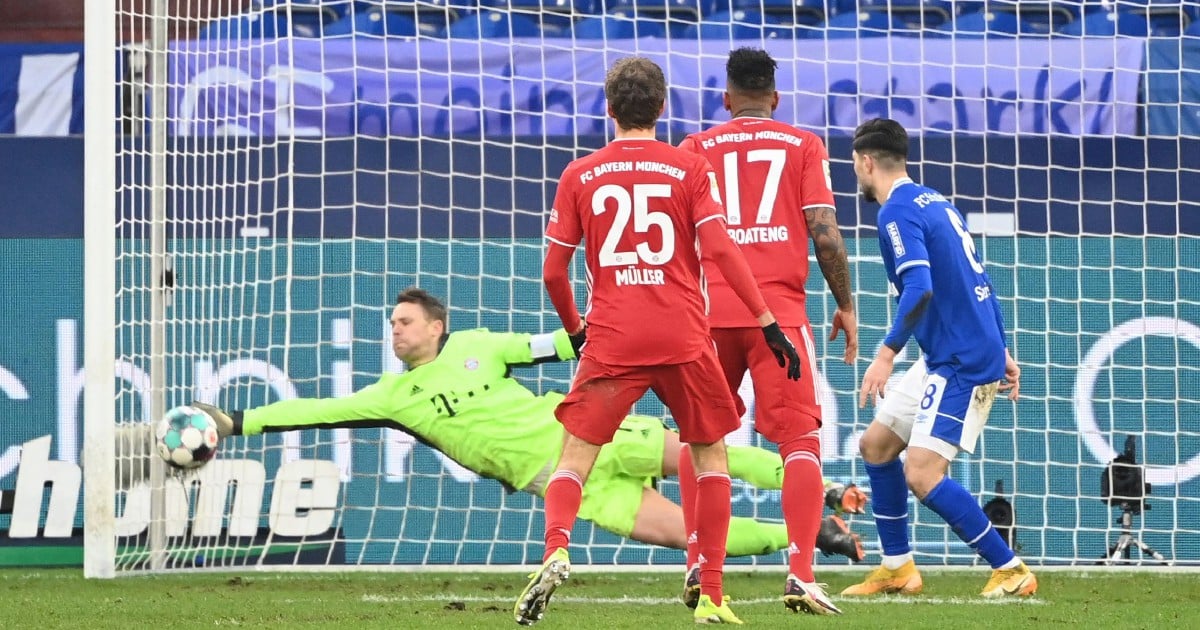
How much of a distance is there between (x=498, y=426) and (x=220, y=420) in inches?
46.7

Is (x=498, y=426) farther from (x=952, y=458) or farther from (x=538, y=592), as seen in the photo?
(x=538, y=592)

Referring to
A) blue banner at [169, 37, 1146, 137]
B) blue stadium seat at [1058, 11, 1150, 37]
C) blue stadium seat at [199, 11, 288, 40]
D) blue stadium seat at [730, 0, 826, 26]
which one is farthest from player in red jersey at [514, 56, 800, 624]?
blue stadium seat at [1058, 11, 1150, 37]

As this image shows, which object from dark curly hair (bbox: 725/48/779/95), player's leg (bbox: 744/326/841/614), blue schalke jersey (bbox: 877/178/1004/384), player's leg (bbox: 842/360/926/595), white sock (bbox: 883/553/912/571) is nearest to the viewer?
player's leg (bbox: 744/326/841/614)

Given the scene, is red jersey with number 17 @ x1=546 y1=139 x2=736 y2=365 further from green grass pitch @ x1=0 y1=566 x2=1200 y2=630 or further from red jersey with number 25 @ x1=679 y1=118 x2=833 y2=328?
green grass pitch @ x1=0 y1=566 x2=1200 y2=630

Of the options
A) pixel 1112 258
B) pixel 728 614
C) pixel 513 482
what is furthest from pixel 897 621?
pixel 1112 258

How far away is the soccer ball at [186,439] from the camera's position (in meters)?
6.71

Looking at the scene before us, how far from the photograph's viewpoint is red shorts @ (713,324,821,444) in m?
5.20

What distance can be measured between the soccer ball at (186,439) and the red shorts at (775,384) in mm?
Result: 2504

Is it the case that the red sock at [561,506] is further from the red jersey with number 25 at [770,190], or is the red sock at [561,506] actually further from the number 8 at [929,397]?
the number 8 at [929,397]

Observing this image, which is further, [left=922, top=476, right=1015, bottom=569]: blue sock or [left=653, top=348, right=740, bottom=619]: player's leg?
[left=922, top=476, right=1015, bottom=569]: blue sock

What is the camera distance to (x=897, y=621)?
4.95 metres

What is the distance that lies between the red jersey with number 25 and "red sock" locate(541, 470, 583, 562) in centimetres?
90

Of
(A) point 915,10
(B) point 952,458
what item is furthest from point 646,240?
(A) point 915,10

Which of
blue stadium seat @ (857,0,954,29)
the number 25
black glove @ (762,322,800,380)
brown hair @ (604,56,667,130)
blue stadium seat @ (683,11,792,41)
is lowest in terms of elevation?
black glove @ (762,322,800,380)
